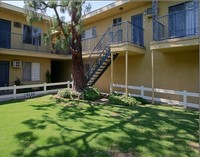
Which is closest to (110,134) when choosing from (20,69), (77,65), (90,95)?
(90,95)

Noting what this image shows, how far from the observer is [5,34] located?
53.3 feet

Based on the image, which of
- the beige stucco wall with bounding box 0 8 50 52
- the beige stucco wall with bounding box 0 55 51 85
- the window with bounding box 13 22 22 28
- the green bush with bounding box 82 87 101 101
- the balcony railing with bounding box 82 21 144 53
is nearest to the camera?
the green bush with bounding box 82 87 101 101

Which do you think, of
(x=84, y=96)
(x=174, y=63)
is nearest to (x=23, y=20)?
(x=84, y=96)

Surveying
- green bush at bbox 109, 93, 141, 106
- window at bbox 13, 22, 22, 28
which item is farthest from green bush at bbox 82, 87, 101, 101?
window at bbox 13, 22, 22, 28

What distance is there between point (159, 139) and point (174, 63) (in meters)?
7.45

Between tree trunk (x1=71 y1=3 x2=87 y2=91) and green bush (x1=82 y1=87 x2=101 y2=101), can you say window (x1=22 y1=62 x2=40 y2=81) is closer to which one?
tree trunk (x1=71 y1=3 x2=87 y2=91)

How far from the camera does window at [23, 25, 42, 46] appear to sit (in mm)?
18266

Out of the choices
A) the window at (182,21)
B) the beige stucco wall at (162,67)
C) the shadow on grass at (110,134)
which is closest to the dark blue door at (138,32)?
the beige stucco wall at (162,67)

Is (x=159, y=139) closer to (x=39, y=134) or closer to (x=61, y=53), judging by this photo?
(x=39, y=134)

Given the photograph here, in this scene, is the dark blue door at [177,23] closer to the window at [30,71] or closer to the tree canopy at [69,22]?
the tree canopy at [69,22]

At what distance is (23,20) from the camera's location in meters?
18.0

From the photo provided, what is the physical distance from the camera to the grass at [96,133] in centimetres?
511

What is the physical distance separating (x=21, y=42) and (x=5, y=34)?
160 centimetres

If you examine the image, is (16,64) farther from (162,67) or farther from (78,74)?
(162,67)
